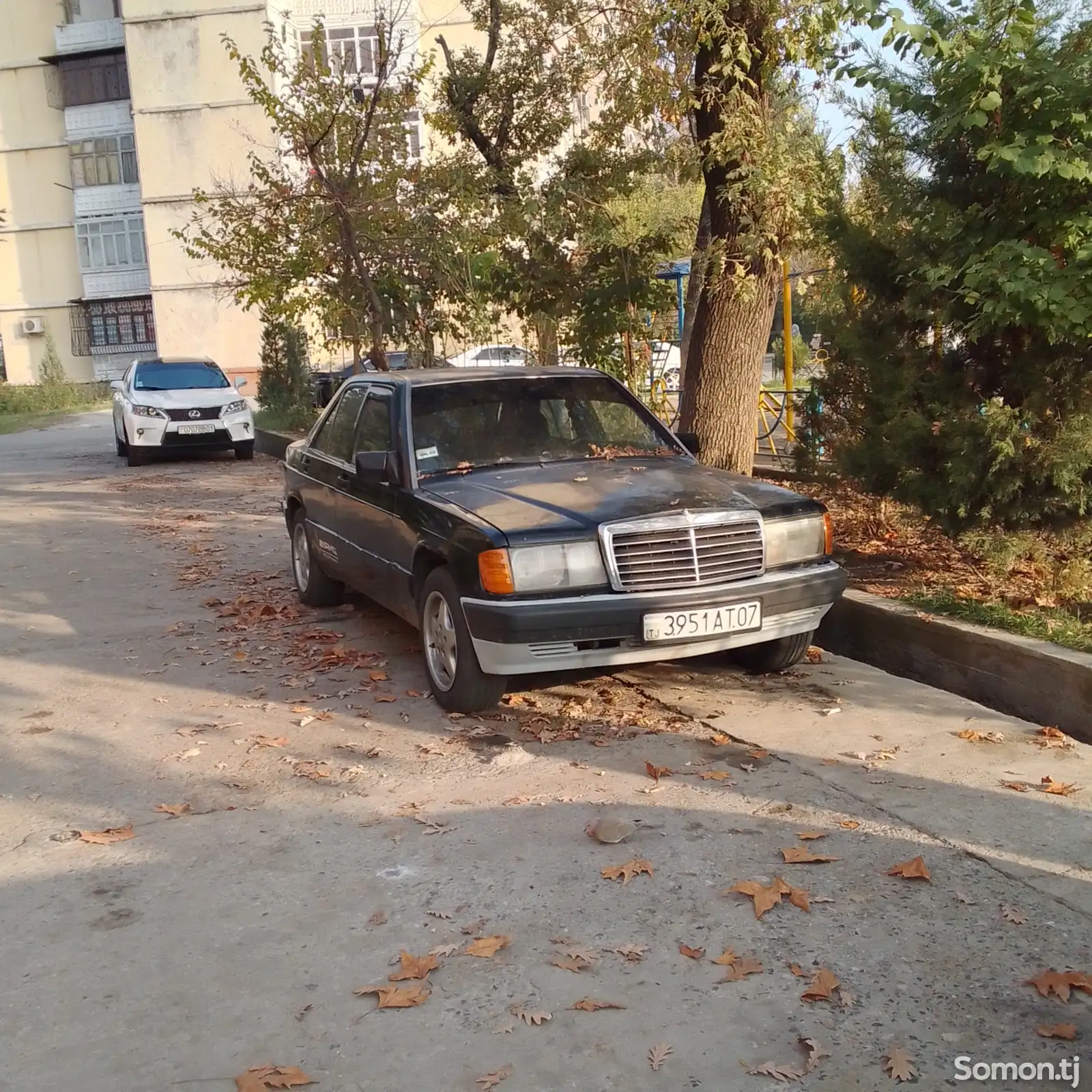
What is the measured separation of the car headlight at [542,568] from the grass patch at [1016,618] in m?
2.08

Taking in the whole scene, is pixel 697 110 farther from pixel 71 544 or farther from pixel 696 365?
pixel 71 544

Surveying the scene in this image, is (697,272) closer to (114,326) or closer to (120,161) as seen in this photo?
(120,161)

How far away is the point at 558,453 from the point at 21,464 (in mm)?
16003

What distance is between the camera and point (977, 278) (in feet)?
18.5

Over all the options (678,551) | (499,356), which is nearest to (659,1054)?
(678,551)

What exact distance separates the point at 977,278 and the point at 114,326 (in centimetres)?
4809

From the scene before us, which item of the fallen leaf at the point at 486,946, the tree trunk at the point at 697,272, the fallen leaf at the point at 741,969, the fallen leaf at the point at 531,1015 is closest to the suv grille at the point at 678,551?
the fallen leaf at the point at 486,946

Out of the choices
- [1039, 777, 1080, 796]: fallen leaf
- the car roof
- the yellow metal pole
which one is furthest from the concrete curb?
the yellow metal pole

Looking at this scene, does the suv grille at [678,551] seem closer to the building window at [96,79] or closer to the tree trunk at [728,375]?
the tree trunk at [728,375]

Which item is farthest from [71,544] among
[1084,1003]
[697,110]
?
[1084,1003]

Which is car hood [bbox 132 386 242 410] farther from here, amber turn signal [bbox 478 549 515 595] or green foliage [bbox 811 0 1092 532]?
amber turn signal [bbox 478 549 515 595]

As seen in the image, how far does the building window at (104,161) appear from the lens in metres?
46.7

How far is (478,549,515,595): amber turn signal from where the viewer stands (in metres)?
5.14

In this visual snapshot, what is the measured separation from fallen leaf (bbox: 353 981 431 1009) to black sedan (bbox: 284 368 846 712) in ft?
6.74
